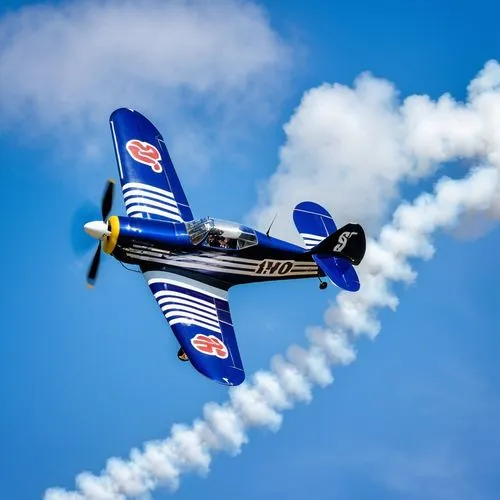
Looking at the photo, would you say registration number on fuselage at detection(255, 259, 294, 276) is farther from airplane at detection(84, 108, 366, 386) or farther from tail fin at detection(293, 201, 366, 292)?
tail fin at detection(293, 201, 366, 292)

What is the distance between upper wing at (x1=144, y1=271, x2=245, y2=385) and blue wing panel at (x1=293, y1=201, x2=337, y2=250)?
3.93 m

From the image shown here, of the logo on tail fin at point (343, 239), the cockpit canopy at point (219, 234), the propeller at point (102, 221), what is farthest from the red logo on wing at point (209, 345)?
the logo on tail fin at point (343, 239)

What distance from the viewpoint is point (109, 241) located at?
34.8 metres

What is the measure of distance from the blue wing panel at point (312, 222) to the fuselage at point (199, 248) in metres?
1.48

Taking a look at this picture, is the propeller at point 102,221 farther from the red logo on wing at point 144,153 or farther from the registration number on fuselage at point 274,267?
the registration number on fuselage at point 274,267

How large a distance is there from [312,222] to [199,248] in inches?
204

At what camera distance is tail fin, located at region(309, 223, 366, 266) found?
37.7m

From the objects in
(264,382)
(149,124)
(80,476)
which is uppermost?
(149,124)

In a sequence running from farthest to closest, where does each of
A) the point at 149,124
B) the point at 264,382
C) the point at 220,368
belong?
the point at 149,124 → the point at 264,382 → the point at 220,368

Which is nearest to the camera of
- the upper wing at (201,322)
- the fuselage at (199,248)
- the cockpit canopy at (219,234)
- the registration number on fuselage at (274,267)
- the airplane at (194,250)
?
the upper wing at (201,322)

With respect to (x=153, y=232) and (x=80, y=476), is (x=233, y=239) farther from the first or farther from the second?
(x=80, y=476)

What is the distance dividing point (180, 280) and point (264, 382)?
15.8 feet

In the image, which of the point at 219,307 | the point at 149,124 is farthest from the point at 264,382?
the point at 149,124

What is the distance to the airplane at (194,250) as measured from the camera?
34.4 m
